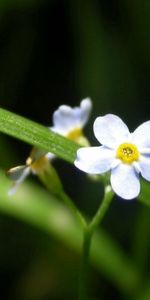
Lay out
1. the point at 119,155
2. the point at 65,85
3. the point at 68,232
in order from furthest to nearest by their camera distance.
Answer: the point at 65,85 < the point at 68,232 < the point at 119,155

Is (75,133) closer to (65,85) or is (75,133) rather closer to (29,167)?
(29,167)

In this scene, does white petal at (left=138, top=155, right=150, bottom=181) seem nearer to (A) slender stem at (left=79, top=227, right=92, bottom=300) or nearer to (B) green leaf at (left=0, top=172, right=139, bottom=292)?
(A) slender stem at (left=79, top=227, right=92, bottom=300)

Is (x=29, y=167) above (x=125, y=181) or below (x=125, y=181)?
below

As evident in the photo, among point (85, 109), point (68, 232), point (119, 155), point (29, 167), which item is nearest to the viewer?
point (119, 155)

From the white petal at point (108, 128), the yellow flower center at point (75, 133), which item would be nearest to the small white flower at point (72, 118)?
the yellow flower center at point (75, 133)

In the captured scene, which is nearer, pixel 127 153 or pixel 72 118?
pixel 127 153

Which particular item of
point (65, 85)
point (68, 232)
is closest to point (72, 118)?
point (68, 232)
